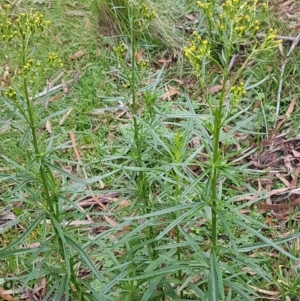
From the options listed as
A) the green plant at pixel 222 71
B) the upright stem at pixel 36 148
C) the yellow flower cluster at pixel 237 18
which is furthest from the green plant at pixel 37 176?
the yellow flower cluster at pixel 237 18

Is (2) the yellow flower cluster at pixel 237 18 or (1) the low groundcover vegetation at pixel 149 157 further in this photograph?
(1) the low groundcover vegetation at pixel 149 157

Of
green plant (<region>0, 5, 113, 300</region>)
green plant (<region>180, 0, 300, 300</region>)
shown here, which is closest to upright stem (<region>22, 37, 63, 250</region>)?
green plant (<region>0, 5, 113, 300</region>)

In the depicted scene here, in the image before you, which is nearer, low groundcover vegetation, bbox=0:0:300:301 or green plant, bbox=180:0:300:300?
green plant, bbox=180:0:300:300

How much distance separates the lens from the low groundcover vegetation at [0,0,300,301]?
1.65 metres

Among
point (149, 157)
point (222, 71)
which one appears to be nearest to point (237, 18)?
point (222, 71)

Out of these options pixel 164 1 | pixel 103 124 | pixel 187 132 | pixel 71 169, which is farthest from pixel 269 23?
pixel 187 132

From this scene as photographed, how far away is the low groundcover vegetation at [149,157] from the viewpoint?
1.65 m

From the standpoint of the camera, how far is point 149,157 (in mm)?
1985

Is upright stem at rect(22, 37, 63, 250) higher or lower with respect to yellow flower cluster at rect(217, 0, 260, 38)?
lower

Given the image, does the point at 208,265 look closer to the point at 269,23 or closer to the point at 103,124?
the point at 103,124

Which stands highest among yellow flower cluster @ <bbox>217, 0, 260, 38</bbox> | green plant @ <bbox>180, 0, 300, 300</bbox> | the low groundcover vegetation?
yellow flower cluster @ <bbox>217, 0, 260, 38</bbox>

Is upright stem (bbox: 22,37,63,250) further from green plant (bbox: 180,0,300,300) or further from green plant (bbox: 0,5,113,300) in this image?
green plant (bbox: 180,0,300,300)

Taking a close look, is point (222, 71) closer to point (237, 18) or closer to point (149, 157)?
point (237, 18)

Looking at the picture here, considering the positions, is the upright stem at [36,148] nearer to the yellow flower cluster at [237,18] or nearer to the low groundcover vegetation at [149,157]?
the low groundcover vegetation at [149,157]
